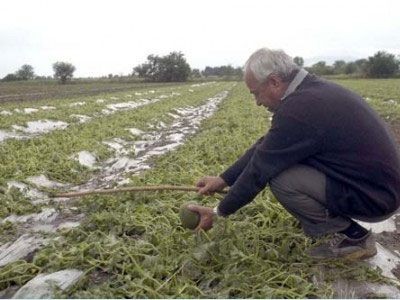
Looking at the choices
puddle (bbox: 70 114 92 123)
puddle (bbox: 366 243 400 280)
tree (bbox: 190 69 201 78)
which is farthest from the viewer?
tree (bbox: 190 69 201 78)

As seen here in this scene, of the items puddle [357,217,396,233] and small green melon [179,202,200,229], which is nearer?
small green melon [179,202,200,229]

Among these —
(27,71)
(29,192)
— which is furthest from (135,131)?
(27,71)

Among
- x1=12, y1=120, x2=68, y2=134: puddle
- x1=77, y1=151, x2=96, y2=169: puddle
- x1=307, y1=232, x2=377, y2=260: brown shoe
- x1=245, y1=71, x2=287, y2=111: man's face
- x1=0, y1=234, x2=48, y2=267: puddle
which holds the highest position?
x1=245, y1=71, x2=287, y2=111: man's face

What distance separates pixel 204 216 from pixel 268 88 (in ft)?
3.62

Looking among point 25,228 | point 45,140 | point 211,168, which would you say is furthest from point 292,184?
point 45,140

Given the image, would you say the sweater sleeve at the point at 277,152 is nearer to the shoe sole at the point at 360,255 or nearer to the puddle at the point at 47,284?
the shoe sole at the point at 360,255

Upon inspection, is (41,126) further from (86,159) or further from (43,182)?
(43,182)

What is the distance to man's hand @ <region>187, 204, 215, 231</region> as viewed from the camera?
4.08m

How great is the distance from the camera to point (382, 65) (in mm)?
72812

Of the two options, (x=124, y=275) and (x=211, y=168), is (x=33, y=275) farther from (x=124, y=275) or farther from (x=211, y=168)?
(x=211, y=168)

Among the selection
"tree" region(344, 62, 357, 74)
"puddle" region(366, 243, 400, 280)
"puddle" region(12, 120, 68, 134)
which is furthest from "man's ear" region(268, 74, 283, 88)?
"tree" region(344, 62, 357, 74)

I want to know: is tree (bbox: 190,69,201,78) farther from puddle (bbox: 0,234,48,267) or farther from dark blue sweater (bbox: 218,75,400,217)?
dark blue sweater (bbox: 218,75,400,217)

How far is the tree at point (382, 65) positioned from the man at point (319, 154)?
7337 centimetres

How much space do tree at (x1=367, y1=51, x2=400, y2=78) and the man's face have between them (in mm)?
73410
